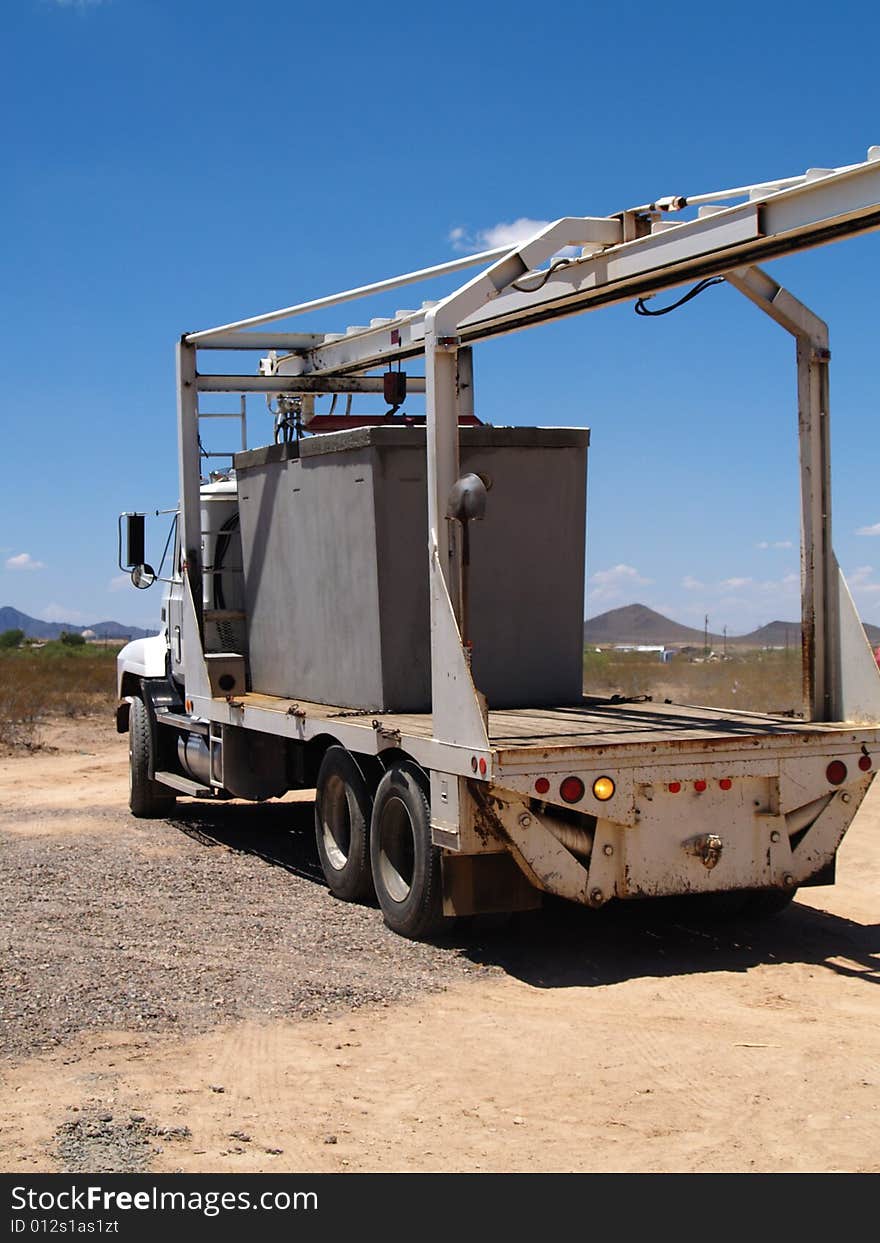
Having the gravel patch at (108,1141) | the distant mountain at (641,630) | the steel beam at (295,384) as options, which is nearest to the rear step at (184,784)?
the steel beam at (295,384)

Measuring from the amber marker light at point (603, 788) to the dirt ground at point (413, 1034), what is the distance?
38.6 inches

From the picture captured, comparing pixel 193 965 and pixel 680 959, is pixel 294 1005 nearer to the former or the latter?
pixel 193 965

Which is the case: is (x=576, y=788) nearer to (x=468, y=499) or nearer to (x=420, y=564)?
(x=468, y=499)

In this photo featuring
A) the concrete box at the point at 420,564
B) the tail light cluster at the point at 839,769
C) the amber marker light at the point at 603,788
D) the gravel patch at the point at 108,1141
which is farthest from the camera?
the concrete box at the point at 420,564

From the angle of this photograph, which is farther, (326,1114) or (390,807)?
(390,807)

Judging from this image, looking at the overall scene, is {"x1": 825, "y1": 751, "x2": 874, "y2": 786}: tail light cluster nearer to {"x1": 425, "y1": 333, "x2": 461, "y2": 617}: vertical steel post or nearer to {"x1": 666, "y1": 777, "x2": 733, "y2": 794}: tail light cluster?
{"x1": 666, "y1": 777, "x2": 733, "y2": 794}: tail light cluster

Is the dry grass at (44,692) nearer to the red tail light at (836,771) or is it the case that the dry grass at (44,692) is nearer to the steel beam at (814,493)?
the steel beam at (814,493)

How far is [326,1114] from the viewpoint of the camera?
232 inches

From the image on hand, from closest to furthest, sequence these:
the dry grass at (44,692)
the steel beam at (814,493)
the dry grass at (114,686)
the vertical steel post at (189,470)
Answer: the steel beam at (814,493), the vertical steel post at (189,470), the dry grass at (44,692), the dry grass at (114,686)

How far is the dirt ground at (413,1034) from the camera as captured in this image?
18.1 ft

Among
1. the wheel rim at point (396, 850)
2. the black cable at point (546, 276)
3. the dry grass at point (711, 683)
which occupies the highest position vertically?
the black cable at point (546, 276)

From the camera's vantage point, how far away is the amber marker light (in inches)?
311
